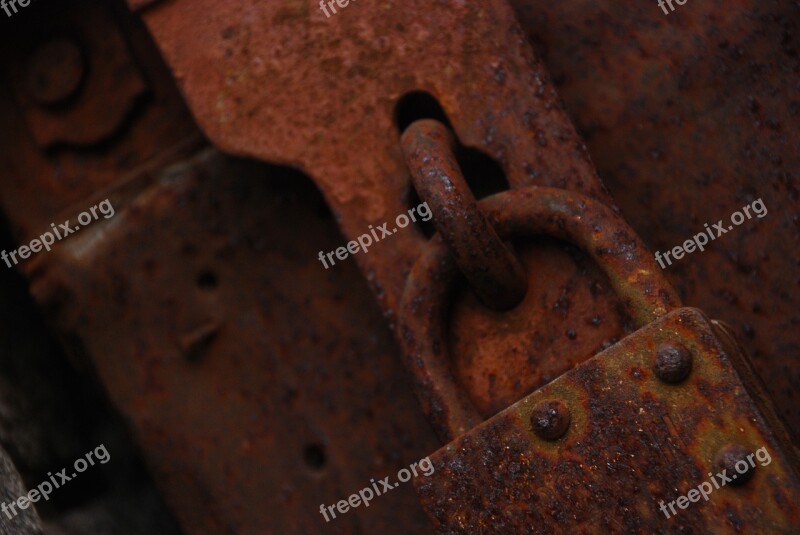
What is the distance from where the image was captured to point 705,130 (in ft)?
3.08

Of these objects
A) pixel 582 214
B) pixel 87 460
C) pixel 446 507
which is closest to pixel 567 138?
pixel 582 214

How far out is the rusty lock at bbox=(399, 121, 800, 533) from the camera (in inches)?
27.5

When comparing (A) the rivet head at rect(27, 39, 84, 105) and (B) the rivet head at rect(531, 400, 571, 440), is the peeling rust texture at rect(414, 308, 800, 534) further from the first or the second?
(A) the rivet head at rect(27, 39, 84, 105)

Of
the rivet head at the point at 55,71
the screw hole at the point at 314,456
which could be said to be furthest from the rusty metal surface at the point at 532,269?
the rivet head at the point at 55,71

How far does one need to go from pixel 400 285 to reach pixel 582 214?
19 cm

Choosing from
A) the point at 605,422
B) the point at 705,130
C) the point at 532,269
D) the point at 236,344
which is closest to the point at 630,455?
the point at 605,422

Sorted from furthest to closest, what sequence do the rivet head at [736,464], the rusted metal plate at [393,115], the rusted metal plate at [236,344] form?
the rusted metal plate at [236,344], the rusted metal plate at [393,115], the rivet head at [736,464]

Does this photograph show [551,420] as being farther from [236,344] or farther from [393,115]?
[236,344]

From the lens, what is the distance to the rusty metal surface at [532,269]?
0.77 metres

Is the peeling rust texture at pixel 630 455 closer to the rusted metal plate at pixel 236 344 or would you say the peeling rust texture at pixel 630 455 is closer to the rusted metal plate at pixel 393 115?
the rusted metal plate at pixel 393 115

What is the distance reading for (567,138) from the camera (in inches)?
34.6

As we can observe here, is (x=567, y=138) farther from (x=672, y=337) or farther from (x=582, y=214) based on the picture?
(x=672, y=337)

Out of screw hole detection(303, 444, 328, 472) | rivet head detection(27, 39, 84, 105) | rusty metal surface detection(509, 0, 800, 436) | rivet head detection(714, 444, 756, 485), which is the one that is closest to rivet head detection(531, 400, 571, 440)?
rivet head detection(714, 444, 756, 485)

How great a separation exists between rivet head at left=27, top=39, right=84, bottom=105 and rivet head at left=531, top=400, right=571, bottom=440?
74 centimetres
